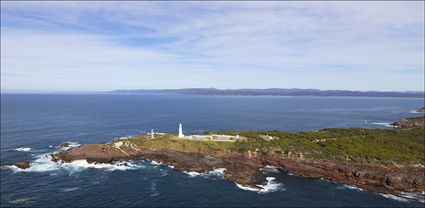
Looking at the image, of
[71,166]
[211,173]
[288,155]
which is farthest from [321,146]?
[71,166]

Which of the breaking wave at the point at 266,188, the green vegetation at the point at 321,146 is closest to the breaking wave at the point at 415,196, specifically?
the green vegetation at the point at 321,146

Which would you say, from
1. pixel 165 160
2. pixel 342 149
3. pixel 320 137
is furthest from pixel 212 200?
pixel 320 137

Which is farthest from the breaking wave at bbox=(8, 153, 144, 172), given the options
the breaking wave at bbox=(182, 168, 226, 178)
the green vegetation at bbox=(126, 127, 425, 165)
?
the breaking wave at bbox=(182, 168, 226, 178)

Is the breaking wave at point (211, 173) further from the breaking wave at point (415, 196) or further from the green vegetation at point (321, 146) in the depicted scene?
the breaking wave at point (415, 196)

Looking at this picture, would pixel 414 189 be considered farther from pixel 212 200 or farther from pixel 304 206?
pixel 212 200

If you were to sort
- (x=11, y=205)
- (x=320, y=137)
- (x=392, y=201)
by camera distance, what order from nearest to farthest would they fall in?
1. (x=11, y=205)
2. (x=392, y=201)
3. (x=320, y=137)

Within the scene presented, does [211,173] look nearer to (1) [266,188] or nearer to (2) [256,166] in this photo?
(2) [256,166]
